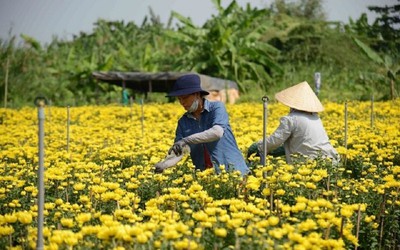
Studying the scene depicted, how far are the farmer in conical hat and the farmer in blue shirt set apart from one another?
0.38m

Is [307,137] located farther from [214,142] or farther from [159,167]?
[159,167]

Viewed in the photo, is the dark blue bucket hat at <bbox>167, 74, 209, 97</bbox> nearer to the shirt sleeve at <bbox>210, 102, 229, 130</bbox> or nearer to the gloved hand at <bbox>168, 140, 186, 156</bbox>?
the shirt sleeve at <bbox>210, 102, 229, 130</bbox>

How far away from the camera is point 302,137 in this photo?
17.3 feet

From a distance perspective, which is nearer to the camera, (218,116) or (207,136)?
(207,136)

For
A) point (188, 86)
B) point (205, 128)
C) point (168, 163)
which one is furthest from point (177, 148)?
point (205, 128)

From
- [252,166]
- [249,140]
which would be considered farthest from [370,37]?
[252,166]

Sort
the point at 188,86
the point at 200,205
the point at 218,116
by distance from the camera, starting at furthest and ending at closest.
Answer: the point at 218,116, the point at 188,86, the point at 200,205

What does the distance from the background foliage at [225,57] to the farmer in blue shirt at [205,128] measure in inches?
477

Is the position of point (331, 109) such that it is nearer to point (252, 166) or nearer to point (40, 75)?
point (252, 166)

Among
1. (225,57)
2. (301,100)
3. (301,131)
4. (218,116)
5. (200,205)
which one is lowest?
(200,205)

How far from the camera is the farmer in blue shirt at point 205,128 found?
4.66m

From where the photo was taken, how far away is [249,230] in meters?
2.75

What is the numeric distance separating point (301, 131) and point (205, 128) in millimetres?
913

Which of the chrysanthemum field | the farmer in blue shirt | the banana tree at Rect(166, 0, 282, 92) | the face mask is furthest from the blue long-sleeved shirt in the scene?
the banana tree at Rect(166, 0, 282, 92)
